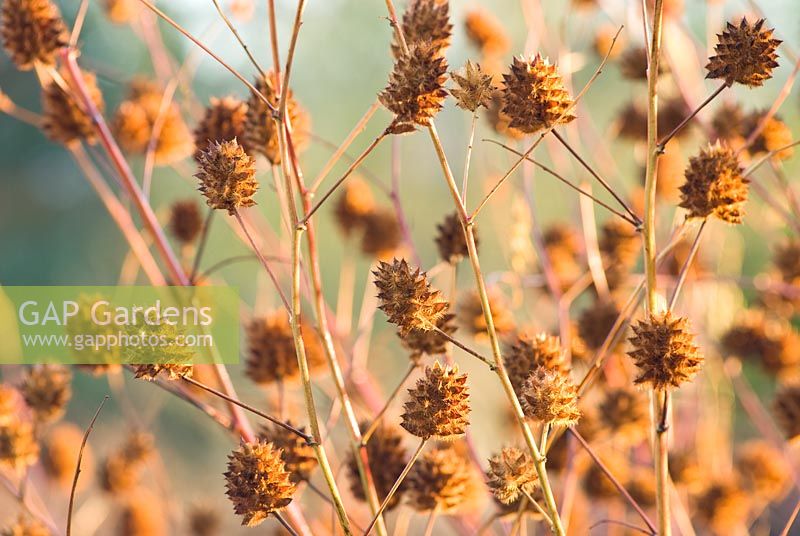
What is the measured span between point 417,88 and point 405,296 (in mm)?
114

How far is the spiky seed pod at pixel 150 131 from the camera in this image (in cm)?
90

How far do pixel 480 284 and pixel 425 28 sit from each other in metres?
0.25

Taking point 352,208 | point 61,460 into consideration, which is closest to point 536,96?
point 352,208

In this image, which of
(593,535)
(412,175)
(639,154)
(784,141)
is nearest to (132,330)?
(784,141)

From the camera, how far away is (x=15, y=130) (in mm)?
3744

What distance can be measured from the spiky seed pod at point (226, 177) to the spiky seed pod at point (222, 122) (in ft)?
0.59

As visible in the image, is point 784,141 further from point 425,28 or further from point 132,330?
point 132,330

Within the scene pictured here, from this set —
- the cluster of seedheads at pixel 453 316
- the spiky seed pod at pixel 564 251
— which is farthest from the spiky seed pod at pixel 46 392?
the spiky seed pod at pixel 564 251

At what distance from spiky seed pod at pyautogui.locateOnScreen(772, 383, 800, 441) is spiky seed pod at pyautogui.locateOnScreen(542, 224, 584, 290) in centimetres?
28

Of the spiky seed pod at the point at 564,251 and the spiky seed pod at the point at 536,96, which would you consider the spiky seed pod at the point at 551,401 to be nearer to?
the spiky seed pod at the point at 536,96

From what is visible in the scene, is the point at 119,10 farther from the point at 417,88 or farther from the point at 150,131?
the point at 417,88

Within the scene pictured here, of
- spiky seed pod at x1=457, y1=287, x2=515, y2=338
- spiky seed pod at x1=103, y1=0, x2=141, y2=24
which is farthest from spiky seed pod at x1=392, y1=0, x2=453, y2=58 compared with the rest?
spiky seed pod at x1=103, y1=0, x2=141, y2=24

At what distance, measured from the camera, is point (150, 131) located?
917mm
